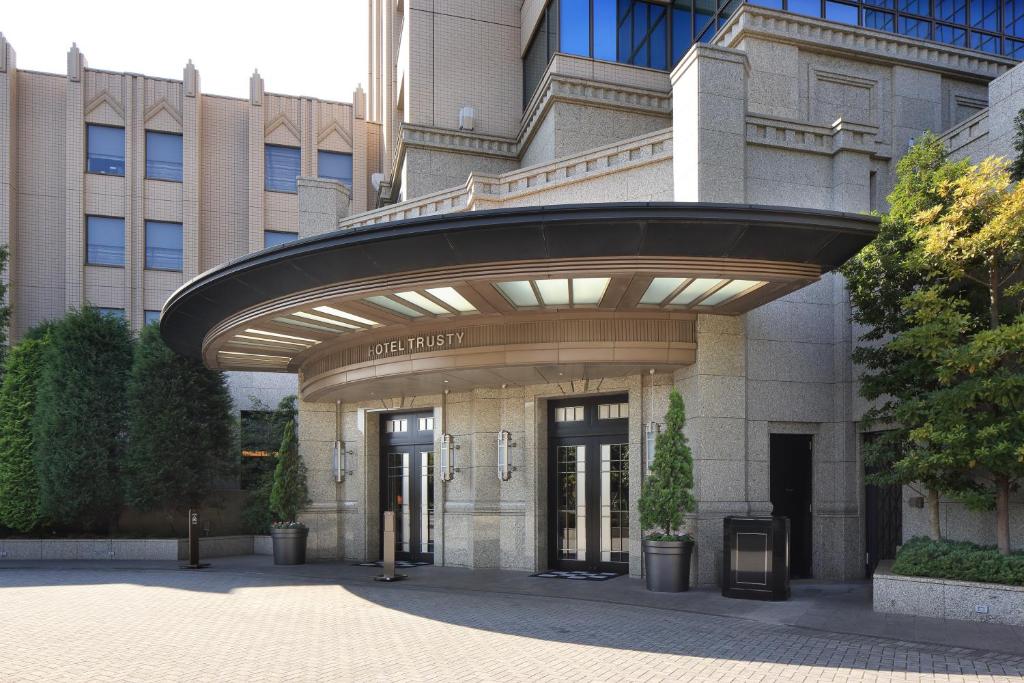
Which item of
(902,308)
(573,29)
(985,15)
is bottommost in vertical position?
(902,308)

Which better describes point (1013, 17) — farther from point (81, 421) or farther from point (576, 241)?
point (81, 421)

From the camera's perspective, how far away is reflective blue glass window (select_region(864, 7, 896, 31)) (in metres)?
18.8

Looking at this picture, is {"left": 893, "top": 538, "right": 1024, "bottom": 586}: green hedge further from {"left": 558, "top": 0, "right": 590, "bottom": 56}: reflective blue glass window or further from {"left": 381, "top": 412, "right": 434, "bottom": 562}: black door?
{"left": 558, "top": 0, "right": 590, "bottom": 56}: reflective blue glass window

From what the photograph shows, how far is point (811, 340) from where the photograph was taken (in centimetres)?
1501

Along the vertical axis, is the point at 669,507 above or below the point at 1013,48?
below

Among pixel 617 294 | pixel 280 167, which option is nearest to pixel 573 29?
pixel 617 294

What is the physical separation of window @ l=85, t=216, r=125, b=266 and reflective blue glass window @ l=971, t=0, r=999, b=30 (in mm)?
29470

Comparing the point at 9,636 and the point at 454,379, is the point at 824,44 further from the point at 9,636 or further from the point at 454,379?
the point at 9,636

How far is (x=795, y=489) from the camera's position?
15164mm

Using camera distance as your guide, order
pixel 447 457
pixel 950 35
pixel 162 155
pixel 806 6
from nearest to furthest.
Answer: pixel 447 457, pixel 806 6, pixel 950 35, pixel 162 155

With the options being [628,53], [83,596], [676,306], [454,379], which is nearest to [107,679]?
[83,596]

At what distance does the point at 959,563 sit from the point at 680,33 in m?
15.6

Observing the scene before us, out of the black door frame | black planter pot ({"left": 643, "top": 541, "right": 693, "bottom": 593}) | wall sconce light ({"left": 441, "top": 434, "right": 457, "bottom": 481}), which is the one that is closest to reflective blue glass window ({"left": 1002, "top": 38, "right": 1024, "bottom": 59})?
black planter pot ({"left": 643, "top": 541, "right": 693, "bottom": 593})

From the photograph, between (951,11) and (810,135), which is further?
(951,11)
